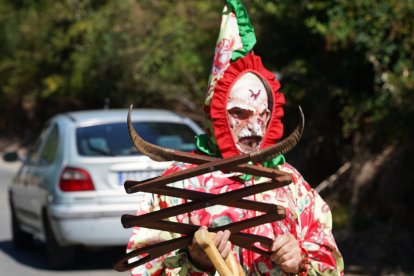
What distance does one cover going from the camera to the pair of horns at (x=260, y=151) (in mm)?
3098

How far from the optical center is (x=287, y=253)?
3221mm

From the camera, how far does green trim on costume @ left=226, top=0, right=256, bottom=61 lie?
356cm

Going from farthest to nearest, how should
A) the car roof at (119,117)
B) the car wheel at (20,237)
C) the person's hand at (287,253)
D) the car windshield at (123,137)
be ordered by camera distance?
the car wheel at (20,237), the car roof at (119,117), the car windshield at (123,137), the person's hand at (287,253)

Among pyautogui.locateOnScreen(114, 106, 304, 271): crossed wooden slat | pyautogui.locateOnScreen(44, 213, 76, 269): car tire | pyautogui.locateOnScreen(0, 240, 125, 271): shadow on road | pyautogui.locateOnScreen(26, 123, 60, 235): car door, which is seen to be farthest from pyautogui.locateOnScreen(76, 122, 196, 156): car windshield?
pyautogui.locateOnScreen(114, 106, 304, 271): crossed wooden slat

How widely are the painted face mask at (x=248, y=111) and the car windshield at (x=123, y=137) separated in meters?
6.30

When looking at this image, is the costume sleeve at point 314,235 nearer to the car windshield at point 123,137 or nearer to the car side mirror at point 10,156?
the car windshield at point 123,137

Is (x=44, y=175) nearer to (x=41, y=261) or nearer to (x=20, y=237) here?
(x=41, y=261)

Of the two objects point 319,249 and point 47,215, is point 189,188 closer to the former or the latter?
point 319,249

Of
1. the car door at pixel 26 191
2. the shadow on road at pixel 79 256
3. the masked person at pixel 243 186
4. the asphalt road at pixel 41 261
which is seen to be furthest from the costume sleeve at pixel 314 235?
the car door at pixel 26 191

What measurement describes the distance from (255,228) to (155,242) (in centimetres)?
33

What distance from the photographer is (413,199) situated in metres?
10.4

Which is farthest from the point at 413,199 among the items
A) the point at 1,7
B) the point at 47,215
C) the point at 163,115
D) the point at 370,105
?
the point at 1,7

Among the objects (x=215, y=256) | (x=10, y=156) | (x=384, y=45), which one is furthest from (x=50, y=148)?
(x=215, y=256)

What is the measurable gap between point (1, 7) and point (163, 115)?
28889 mm
